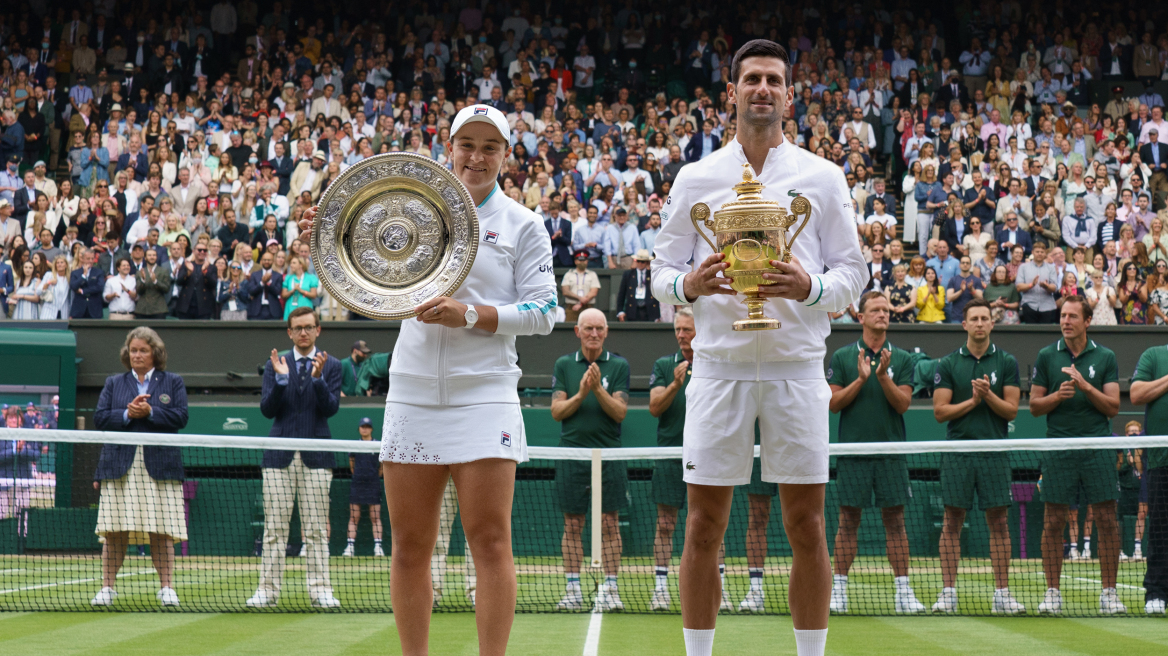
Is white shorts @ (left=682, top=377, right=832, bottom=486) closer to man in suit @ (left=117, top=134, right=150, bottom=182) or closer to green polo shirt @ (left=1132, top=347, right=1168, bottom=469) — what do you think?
green polo shirt @ (left=1132, top=347, right=1168, bottom=469)

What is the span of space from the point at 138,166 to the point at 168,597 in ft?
38.3

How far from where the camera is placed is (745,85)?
434 centimetres

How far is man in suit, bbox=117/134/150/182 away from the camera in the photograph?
18.4m

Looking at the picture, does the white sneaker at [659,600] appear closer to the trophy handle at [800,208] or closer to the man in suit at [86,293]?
the trophy handle at [800,208]

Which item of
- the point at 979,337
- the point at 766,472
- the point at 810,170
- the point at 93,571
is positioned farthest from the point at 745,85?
the point at 93,571

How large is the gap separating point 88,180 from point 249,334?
20.7 feet

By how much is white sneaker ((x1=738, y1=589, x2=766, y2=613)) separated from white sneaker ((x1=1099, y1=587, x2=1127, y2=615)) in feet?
7.57

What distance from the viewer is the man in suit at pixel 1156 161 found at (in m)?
18.8

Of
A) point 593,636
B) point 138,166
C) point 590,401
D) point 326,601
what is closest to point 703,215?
point 593,636

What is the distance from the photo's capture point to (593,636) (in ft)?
23.3

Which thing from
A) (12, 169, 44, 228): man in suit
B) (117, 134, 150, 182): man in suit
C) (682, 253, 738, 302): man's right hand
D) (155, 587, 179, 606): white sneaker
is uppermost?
→ (117, 134, 150, 182): man in suit

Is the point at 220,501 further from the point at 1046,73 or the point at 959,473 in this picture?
the point at 1046,73

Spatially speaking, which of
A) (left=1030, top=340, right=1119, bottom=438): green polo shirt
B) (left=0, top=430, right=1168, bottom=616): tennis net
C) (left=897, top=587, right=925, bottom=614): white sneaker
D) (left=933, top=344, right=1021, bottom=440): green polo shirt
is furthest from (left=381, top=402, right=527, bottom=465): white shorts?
(left=1030, top=340, right=1119, bottom=438): green polo shirt

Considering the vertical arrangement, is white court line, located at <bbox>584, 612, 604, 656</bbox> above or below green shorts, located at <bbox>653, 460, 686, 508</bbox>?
below
